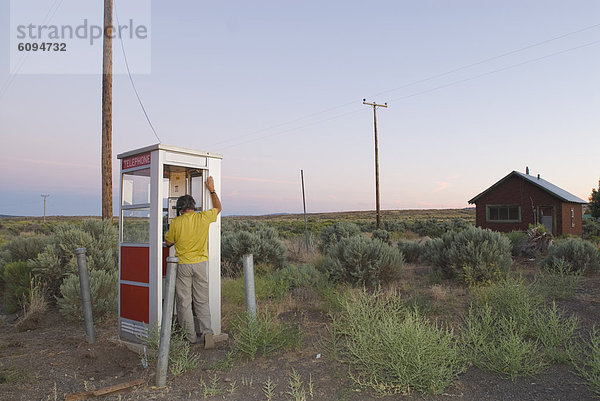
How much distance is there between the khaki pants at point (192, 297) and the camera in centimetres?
572

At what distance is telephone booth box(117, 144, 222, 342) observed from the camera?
5691mm

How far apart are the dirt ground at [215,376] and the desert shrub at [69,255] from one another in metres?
1.91

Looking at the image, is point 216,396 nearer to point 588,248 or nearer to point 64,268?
point 64,268

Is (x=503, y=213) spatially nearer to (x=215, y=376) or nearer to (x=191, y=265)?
(x=191, y=265)

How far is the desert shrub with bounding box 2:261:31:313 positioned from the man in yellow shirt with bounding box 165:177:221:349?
406 centimetres

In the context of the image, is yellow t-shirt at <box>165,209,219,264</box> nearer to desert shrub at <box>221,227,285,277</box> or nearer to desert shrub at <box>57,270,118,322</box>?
desert shrub at <box>57,270,118,322</box>

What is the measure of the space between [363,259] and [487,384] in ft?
18.3

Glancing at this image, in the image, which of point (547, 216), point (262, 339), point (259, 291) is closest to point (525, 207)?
point (547, 216)

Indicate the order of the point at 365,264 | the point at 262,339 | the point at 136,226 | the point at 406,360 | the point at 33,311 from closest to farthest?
the point at 406,360 < the point at 262,339 < the point at 136,226 < the point at 33,311 < the point at 365,264

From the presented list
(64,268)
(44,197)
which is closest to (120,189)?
(64,268)

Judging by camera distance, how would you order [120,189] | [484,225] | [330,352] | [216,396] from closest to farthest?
[216,396], [330,352], [120,189], [484,225]

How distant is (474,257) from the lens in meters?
9.45

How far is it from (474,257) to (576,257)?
2.68m

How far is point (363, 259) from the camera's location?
388 inches
